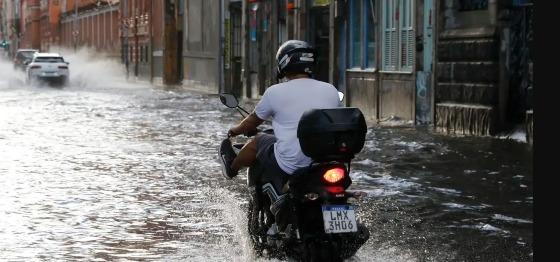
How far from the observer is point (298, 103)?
6.10m

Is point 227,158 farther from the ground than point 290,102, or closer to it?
closer to it

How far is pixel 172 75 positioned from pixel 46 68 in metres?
5.85

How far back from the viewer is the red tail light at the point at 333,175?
554 centimetres

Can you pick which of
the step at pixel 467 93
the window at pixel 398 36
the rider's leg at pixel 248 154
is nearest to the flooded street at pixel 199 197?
the rider's leg at pixel 248 154

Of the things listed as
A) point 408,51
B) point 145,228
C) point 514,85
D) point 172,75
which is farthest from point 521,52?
point 172,75

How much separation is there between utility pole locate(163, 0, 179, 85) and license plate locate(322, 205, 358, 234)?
4378 centimetres

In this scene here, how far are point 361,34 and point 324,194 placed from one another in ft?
61.3

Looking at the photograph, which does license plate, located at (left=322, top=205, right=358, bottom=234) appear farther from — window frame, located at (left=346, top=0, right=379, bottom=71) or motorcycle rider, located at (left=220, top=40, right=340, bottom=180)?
window frame, located at (left=346, top=0, right=379, bottom=71)

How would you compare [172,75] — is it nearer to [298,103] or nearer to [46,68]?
[46,68]

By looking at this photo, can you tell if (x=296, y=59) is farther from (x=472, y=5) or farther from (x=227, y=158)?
(x=472, y=5)

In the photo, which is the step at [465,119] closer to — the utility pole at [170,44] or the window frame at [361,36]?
the window frame at [361,36]

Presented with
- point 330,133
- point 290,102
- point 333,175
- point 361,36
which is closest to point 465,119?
point 361,36

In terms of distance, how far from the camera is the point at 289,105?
240 inches

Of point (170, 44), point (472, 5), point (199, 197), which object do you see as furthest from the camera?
point (170, 44)
